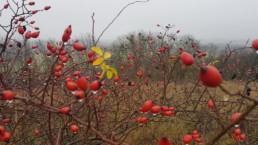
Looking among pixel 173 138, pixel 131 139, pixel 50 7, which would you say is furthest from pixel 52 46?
pixel 173 138

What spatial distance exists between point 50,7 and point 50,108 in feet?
6.01

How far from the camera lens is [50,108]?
1229mm

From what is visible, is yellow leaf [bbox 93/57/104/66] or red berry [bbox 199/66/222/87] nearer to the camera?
red berry [bbox 199/66/222/87]

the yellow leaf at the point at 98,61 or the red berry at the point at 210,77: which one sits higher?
the red berry at the point at 210,77

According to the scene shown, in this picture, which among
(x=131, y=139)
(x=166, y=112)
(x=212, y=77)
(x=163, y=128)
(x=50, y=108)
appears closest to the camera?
(x=212, y=77)

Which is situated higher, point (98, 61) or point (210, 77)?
point (210, 77)

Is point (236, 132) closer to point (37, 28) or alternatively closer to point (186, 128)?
point (37, 28)

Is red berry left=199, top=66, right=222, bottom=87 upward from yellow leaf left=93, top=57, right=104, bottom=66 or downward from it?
upward

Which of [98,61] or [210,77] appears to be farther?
[98,61]

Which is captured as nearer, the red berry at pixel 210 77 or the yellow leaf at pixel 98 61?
the red berry at pixel 210 77

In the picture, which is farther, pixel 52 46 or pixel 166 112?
pixel 52 46

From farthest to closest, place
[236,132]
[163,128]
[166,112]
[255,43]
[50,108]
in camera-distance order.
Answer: [163,128] → [236,132] → [166,112] → [50,108] → [255,43]

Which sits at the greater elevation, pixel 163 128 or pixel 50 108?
pixel 50 108

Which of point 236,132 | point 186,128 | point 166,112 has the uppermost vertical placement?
point 166,112
